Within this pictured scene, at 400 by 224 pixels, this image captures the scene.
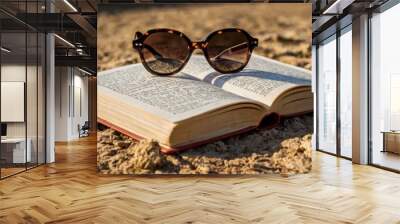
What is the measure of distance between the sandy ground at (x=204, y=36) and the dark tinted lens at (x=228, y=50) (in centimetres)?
16

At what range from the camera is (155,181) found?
5297 millimetres

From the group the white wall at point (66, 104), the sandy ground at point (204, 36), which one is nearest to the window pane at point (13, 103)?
the sandy ground at point (204, 36)

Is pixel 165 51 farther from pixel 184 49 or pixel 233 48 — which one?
pixel 233 48

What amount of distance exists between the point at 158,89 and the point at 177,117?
0.50 meters

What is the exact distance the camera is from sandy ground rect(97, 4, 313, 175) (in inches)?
224

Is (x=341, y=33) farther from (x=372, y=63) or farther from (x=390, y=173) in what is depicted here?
(x=390, y=173)

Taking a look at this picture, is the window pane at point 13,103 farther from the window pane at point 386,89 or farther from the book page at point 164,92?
the window pane at point 386,89

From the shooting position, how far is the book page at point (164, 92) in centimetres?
557

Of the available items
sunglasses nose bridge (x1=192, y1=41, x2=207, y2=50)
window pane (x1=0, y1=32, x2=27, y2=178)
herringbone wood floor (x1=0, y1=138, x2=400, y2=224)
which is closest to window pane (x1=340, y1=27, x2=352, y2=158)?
herringbone wood floor (x1=0, y1=138, x2=400, y2=224)

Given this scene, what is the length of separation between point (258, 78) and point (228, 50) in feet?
1.94

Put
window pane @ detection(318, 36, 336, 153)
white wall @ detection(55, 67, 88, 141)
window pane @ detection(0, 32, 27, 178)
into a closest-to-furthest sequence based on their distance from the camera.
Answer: window pane @ detection(0, 32, 27, 178) → window pane @ detection(318, 36, 336, 153) → white wall @ detection(55, 67, 88, 141)

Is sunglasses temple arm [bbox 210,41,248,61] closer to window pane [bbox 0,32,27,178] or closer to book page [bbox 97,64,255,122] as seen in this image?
book page [bbox 97,64,255,122]

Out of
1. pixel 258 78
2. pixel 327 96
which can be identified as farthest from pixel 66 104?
pixel 258 78

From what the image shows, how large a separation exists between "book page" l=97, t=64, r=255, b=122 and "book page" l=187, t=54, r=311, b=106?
0.11 metres
